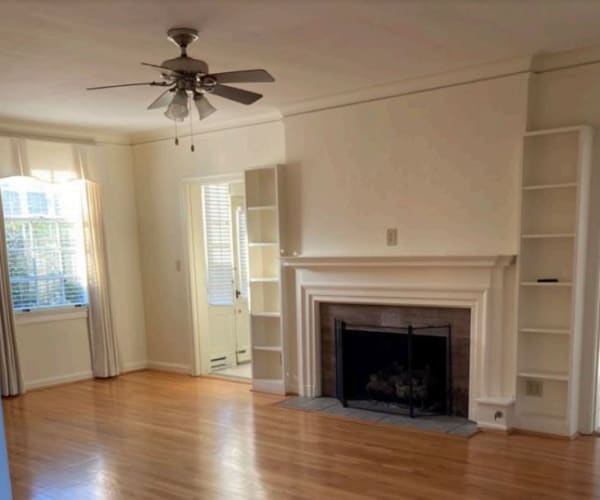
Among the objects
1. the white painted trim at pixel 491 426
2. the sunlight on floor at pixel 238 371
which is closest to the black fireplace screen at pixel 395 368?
the white painted trim at pixel 491 426

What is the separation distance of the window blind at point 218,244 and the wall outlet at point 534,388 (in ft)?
11.5

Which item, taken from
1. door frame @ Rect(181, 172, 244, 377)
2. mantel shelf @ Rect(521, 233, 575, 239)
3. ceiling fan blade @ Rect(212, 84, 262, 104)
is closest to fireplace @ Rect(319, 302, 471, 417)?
mantel shelf @ Rect(521, 233, 575, 239)

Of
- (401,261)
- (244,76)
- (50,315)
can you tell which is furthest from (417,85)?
(50,315)

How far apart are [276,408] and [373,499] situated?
5.95 ft

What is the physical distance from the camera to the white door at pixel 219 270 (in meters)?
6.13

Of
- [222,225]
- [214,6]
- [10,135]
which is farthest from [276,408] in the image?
[10,135]

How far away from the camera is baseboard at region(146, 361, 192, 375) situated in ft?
20.0

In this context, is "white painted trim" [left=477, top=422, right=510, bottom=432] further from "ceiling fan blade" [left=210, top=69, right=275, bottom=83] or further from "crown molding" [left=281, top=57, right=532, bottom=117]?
"ceiling fan blade" [left=210, top=69, right=275, bottom=83]

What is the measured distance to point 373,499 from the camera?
2.99 metres

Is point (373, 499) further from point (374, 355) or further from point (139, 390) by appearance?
point (139, 390)

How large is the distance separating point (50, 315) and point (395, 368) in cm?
368

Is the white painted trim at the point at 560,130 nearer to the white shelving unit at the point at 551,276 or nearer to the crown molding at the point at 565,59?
the white shelving unit at the point at 551,276

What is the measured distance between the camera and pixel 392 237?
444 cm

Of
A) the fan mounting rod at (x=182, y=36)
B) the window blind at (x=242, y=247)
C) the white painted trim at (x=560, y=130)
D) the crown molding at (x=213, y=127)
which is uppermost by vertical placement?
the fan mounting rod at (x=182, y=36)
